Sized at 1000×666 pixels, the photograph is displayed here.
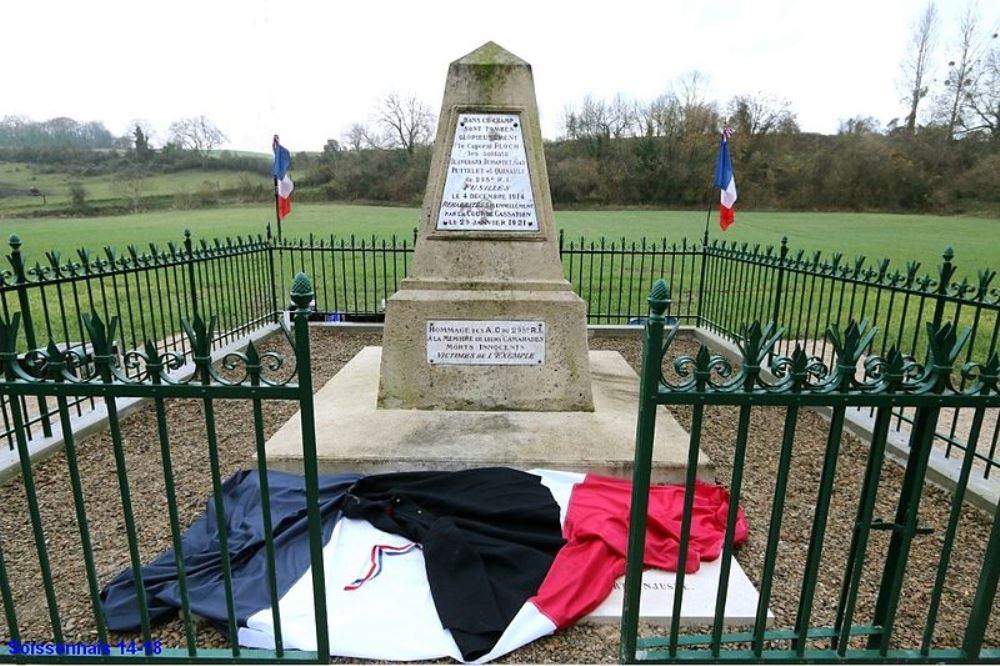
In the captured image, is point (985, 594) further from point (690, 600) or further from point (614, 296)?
point (614, 296)

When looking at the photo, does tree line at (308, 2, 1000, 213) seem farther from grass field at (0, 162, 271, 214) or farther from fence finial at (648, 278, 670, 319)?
fence finial at (648, 278, 670, 319)

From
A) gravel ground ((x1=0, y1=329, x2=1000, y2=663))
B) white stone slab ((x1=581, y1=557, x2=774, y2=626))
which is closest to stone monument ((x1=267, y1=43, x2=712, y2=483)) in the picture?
gravel ground ((x1=0, y1=329, x2=1000, y2=663))

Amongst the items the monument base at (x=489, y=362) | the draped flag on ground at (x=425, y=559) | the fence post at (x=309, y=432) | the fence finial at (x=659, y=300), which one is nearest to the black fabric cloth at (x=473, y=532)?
the draped flag on ground at (x=425, y=559)

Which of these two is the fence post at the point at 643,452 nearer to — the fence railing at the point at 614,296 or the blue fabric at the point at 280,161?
the fence railing at the point at 614,296

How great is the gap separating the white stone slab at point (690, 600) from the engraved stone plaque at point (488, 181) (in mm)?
2898

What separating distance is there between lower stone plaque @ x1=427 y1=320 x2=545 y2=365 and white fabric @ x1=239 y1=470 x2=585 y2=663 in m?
1.97

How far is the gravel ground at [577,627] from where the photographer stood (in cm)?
260

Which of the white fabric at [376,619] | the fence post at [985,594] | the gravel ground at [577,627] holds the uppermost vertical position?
the fence post at [985,594]

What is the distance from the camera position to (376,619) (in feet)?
8.40

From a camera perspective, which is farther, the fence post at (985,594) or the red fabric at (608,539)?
the red fabric at (608,539)

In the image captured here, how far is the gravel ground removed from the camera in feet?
8.54

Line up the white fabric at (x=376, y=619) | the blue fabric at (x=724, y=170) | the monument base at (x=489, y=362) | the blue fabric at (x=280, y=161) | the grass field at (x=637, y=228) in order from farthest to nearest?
1. the grass field at (x=637, y=228)
2. the blue fabric at (x=280, y=161)
3. the blue fabric at (x=724, y=170)
4. the monument base at (x=489, y=362)
5. the white fabric at (x=376, y=619)

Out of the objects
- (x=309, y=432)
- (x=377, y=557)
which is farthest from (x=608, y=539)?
(x=309, y=432)

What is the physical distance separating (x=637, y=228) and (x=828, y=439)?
29.4 metres
